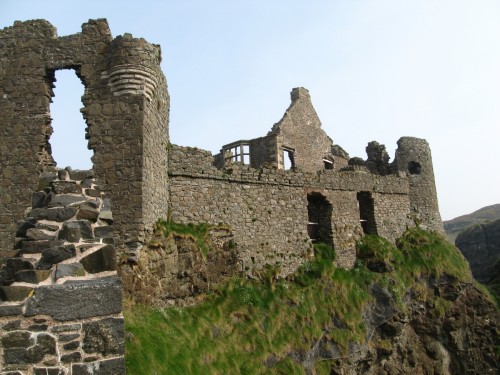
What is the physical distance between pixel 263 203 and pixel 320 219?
3731 millimetres

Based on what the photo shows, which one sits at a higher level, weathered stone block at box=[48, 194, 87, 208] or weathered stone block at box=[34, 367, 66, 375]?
weathered stone block at box=[48, 194, 87, 208]

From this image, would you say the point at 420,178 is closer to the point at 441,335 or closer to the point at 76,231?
the point at 441,335

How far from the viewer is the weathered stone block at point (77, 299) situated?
4.25 metres

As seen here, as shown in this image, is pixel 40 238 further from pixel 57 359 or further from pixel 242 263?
pixel 242 263

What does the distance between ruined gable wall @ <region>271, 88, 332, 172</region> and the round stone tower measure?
5.35m

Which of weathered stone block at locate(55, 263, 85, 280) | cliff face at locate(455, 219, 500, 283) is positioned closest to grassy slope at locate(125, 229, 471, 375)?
weathered stone block at locate(55, 263, 85, 280)

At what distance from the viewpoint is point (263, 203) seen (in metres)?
14.8

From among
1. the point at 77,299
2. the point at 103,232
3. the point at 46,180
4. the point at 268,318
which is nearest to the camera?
the point at 77,299

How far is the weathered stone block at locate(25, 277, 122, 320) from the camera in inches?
167

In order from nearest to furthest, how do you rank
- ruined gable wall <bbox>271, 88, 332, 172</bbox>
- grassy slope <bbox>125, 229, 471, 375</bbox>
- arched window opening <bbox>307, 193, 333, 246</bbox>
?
grassy slope <bbox>125, 229, 471, 375</bbox>
arched window opening <bbox>307, 193, 333, 246</bbox>
ruined gable wall <bbox>271, 88, 332, 172</bbox>

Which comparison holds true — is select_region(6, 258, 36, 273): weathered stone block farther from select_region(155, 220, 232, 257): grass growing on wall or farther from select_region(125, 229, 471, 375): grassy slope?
select_region(155, 220, 232, 257): grass growing on wall

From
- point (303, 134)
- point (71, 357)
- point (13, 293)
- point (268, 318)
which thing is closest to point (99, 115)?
point (13, 293)

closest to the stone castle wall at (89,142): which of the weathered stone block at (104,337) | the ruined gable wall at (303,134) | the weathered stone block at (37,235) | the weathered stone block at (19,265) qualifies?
the weathered stone block at (37,235)

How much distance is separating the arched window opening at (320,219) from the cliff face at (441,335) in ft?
13.3
